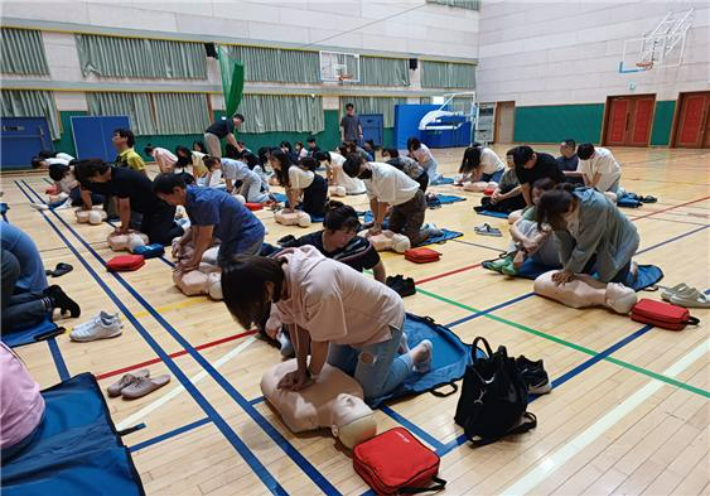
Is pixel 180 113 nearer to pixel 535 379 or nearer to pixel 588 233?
pixel 588 233

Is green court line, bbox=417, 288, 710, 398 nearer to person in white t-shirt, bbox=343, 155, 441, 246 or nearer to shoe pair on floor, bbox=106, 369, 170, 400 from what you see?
person in white t-shirt, bbox=343, 155, 441, 246

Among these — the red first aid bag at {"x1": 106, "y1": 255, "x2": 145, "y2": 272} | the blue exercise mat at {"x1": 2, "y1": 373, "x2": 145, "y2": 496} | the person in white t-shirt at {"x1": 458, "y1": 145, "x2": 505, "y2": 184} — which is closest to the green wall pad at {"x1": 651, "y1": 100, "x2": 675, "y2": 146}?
the person in white t-shirt at {"x1": 458, "y1": 145, "x2": 505, "y2": 184}

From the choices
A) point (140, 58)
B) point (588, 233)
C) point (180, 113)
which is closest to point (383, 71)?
point (180, 113)

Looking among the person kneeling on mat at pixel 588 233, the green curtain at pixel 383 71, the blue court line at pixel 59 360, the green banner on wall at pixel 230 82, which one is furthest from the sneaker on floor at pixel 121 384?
the green curtain at pixel 383 71

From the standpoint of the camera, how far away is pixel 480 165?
29.8ft

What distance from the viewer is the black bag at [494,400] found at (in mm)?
2154

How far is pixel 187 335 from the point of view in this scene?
3.42 metres

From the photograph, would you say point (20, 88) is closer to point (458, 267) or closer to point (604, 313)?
point (458, 267)

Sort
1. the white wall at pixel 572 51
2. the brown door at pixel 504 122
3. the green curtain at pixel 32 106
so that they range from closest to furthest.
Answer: the green curtain at pixel 32 106 < the white wall at pixel 572 51 < the brown door at pixel 504 122

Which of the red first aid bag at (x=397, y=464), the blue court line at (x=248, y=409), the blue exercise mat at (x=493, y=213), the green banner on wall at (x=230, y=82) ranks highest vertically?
the green banner on wall at (x=230, y=82)

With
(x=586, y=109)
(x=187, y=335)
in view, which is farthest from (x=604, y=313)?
(x=586, y=109)

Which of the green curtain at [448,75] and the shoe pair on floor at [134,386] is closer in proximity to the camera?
the shoe pair on floor at [134,386]

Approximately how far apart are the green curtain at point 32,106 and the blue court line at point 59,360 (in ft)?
40.3

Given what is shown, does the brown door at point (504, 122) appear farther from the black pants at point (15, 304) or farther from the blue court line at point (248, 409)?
the black pants at point (15, 304)
